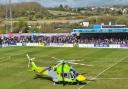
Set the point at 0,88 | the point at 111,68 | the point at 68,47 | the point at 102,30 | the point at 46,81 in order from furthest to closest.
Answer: the point at 102,30
the point at 68,47
the point at 111,68
the point at 46,81
the point at 0,88

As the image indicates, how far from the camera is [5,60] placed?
62.7m

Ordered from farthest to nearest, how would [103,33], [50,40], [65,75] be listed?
[103,33]
[50,40]
[65,75]

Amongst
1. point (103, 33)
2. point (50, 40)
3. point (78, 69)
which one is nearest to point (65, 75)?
point (78, 69)

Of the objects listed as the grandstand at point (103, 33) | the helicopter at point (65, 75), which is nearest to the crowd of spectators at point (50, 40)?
the grandstand at point (103, 33)

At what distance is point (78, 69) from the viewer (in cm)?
5203

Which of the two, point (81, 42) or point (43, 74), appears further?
point (81, 42)

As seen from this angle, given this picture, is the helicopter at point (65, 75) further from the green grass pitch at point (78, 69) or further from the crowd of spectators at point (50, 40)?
the crowd of spectators at point (50, 40)

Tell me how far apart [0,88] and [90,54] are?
31.9 meters

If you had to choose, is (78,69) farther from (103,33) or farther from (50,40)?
(103,33)

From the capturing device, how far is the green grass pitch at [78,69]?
4169 cm

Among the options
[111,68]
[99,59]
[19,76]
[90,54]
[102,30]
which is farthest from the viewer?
[102,30]

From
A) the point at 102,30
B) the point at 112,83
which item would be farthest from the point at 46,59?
the point at 102,30

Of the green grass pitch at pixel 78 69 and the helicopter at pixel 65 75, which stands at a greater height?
the helicopter at pixel 65 75

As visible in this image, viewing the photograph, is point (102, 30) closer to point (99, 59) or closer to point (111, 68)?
point (99, 59)
